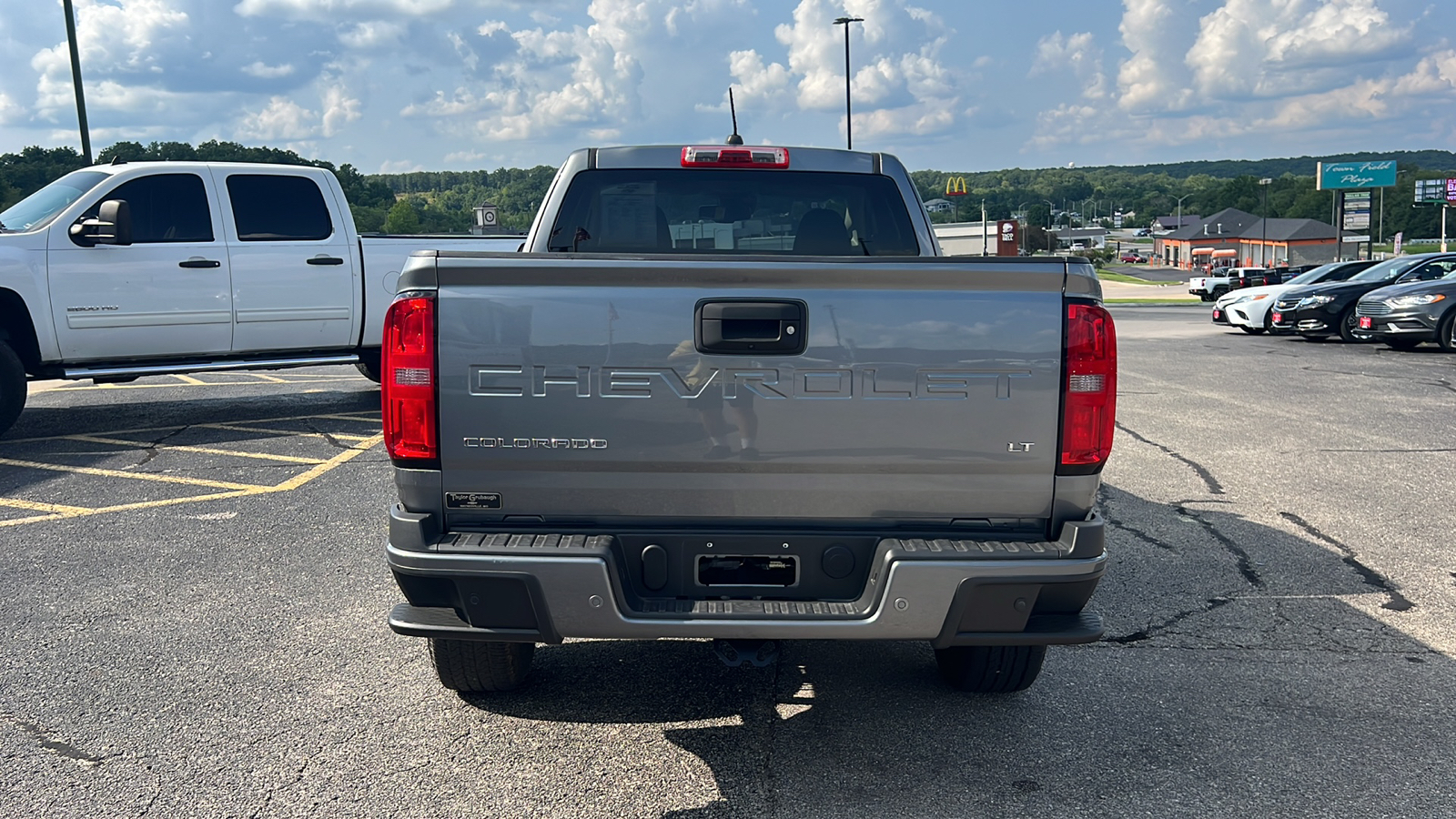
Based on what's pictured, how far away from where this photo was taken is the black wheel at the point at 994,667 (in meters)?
4.11

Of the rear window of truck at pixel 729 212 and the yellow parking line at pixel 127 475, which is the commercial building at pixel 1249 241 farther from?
the rear window of truck at pixel 729 212

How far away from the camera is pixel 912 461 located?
11.1 ft

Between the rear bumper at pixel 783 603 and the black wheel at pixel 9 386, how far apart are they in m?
7.98

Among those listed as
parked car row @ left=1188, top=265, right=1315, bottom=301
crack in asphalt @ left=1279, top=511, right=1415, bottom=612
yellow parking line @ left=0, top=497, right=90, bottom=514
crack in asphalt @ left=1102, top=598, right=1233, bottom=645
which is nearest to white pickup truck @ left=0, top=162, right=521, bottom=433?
yellow parking line @ left=0, top=497, right=90, bottom=514

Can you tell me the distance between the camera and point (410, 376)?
3.32 m

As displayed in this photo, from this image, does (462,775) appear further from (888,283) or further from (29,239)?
(29,239)

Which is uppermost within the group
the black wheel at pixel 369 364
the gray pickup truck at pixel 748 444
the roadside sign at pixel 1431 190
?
the roadside sign at pixel 1431 190

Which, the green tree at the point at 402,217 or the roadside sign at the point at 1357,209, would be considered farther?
the roadside sign at the point at 1357,209

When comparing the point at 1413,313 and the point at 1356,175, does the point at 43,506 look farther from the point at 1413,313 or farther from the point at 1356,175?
the point at 1356,175

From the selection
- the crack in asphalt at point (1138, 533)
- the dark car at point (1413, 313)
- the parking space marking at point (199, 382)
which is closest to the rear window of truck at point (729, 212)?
the crack in asphalt at point (1138, 533)

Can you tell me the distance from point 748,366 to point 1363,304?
18648 mm

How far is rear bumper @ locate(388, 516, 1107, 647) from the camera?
3.29 metres

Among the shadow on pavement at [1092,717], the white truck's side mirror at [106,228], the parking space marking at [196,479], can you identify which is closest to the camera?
the shadow on pavement at [1092,717]

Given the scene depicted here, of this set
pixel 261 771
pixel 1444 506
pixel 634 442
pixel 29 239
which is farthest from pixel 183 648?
pixel 1444 506
